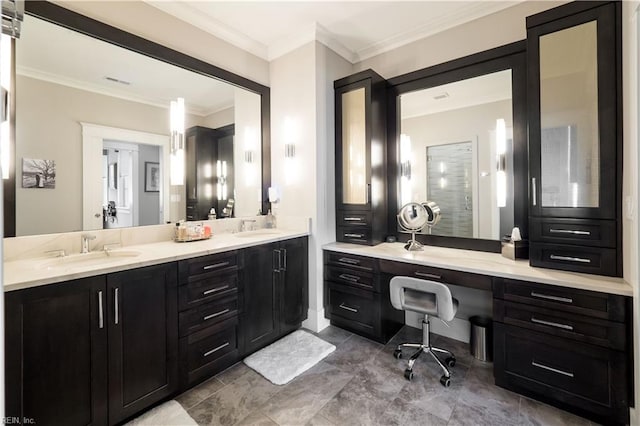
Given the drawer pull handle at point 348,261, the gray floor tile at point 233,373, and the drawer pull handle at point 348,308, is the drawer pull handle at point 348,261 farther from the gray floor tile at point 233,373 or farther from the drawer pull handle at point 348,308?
the gray floor tile at point 233,373

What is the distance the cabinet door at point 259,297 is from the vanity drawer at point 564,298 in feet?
5.84

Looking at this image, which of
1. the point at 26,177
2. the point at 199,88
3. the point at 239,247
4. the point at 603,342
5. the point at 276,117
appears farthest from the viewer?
the point at 276,117

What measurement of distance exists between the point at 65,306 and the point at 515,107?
11.3ft

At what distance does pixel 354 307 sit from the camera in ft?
9.30

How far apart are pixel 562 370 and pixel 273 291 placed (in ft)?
6.99

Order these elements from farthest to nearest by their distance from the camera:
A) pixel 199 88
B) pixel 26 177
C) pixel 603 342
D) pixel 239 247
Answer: pixel 199 88, pixel 239 247, pixel 26 177, pixel 603 342

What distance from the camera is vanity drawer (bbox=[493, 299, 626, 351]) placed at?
169 centimetres

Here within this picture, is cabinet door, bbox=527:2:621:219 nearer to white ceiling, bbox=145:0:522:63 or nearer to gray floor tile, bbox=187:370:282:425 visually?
white ceiling, bbox=145:0:522:63

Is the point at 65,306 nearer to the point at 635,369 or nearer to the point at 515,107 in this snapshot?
the point at 635,369

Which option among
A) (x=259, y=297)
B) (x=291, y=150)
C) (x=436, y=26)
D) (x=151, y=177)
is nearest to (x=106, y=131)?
(x=151, y=177)

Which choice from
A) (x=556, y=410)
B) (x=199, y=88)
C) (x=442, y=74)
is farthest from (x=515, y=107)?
(x=199, y=88)

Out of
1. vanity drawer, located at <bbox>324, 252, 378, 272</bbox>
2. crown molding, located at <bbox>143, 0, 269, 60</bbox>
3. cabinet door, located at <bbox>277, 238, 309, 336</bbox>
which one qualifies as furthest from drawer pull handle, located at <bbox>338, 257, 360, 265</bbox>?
crown molding, located at <bbox>143, 0, 269, 60</bbox>

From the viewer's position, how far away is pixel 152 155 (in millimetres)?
2508

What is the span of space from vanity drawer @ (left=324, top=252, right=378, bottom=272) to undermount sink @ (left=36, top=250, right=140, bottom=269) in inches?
65.9
